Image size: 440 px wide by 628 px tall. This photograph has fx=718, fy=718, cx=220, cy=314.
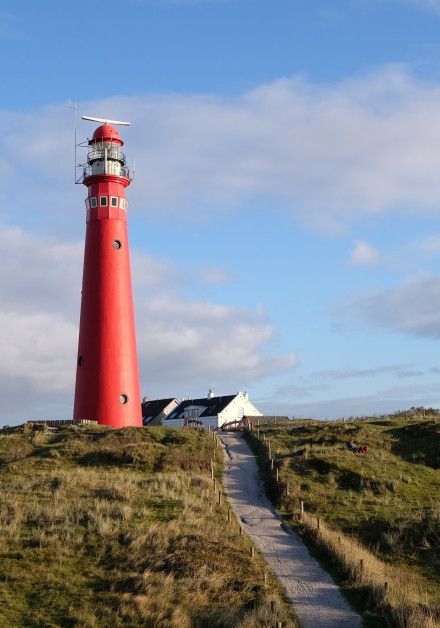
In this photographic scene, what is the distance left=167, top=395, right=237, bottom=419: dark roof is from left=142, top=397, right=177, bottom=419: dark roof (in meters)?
1.40

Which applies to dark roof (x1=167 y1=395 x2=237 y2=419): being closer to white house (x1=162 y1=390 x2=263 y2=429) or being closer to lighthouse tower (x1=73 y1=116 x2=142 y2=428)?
white house (x1=162 y1=390 x2=263 y2=429)

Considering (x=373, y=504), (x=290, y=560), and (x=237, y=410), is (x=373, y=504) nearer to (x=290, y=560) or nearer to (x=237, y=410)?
(x=290, y=560)

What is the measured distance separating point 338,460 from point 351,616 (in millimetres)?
17716

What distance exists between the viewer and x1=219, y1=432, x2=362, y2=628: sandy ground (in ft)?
52.6

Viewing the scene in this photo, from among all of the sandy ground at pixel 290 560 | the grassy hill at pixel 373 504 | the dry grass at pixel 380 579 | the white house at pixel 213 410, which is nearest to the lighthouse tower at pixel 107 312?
the grassy hill at pixel 373 504

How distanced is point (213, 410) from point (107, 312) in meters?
36.6

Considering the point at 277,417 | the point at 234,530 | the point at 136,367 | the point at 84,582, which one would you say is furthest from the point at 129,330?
the point at 277,417

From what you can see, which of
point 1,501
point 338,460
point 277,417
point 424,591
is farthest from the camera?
point 277,417

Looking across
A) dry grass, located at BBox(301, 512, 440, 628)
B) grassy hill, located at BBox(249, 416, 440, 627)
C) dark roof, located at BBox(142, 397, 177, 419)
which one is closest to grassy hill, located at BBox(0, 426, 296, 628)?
dry grass, located at BBox(301, 512, 440, 628)

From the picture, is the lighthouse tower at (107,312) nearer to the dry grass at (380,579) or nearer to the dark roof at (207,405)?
the dry grass at (380,579)

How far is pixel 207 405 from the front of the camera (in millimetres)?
77875

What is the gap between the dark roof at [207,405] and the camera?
75.6m

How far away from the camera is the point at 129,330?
42.1 metres

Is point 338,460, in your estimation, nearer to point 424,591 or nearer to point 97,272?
point 424,591
